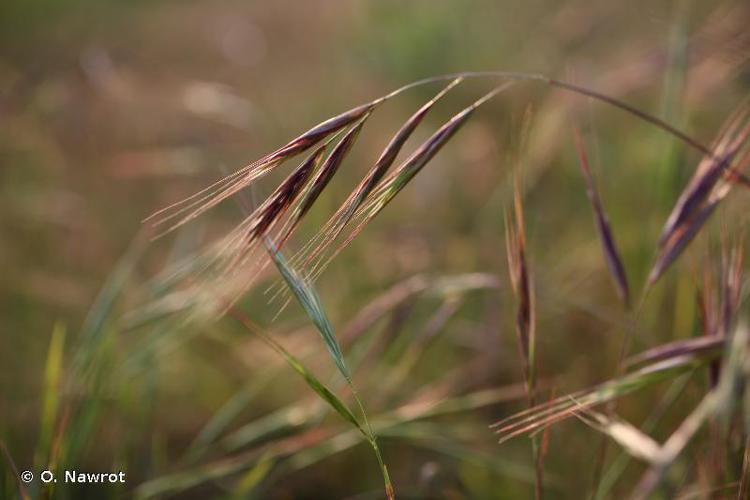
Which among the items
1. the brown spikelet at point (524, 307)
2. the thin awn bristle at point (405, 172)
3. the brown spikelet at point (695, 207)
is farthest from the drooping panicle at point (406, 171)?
the brown spikelet at point (695, 207)

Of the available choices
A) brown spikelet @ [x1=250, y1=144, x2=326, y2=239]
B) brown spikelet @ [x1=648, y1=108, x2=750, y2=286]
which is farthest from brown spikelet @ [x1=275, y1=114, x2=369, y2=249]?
brown spikelet @ [x1=648, y1=108, x2=750, y2=286]

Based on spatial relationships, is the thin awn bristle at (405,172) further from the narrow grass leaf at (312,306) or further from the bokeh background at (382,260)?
the bokeh background at (382,260)

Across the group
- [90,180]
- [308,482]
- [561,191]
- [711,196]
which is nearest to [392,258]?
[308,482]

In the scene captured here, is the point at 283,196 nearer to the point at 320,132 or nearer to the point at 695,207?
the point at 320,132

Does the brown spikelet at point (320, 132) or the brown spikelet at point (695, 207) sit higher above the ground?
the brown spikelet at point (320, 132)

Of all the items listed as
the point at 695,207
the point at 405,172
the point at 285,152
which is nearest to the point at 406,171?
the point at 405,172

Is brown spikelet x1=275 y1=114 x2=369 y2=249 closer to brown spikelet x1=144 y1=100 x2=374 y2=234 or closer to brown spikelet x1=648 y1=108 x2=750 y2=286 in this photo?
brown spikelet x1=144 y1=100 x2=374 y2=234

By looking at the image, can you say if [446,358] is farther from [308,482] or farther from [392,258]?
[308,482]

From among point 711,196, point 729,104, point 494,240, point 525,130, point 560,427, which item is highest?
point 729,104
